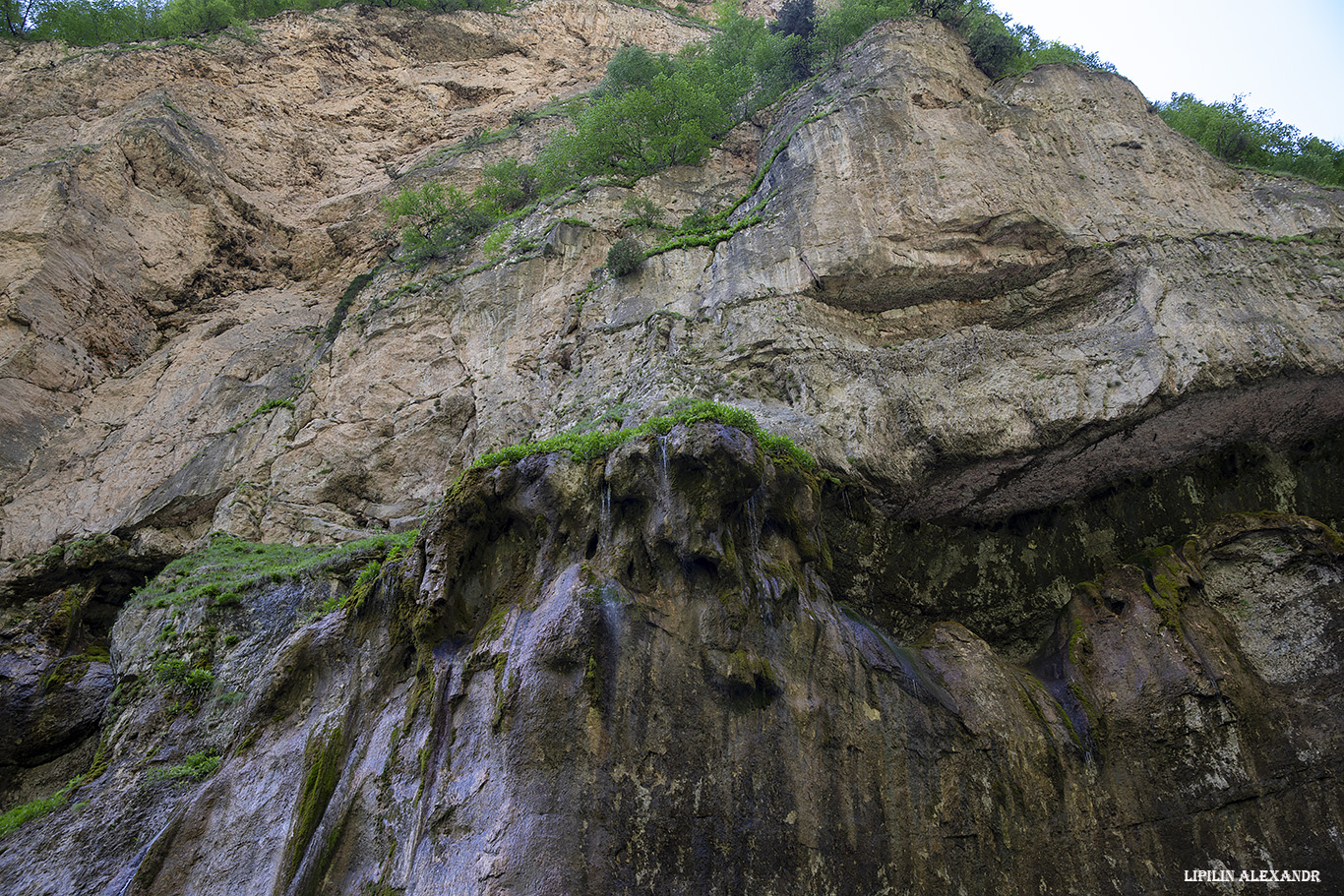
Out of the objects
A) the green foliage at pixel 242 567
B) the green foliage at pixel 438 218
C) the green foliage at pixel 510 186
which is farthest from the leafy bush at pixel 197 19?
the green foliage at pixel 242 567

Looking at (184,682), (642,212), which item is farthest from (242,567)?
(642,212)

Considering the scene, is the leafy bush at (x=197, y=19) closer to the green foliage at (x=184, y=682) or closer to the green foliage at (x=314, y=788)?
the green foliage at (x=184, y=682)

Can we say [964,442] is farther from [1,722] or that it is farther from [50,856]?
[1,722]

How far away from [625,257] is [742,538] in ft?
32.5

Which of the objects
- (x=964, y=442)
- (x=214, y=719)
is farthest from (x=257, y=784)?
(x=964, y=442)

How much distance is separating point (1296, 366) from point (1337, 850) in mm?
7077

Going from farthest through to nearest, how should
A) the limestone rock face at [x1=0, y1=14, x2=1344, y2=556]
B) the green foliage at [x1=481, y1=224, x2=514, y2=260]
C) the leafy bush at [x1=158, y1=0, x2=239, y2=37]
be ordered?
the leafy bush at [x1=158, y1=0, x2=239, y2=37] → the green foliage at [x1=481, y1=224, x2=514, y2=260] → the limestone rock face at [x1=0, y1=14, x2=1344, y2=556]

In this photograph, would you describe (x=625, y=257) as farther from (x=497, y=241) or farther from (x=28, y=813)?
(x=28, y=813)

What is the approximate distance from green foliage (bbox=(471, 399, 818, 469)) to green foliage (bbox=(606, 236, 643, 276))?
8092 mm

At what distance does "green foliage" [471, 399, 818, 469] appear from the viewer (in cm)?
1137

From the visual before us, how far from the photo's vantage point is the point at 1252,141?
77.0ft

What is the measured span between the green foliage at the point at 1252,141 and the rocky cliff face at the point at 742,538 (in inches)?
291

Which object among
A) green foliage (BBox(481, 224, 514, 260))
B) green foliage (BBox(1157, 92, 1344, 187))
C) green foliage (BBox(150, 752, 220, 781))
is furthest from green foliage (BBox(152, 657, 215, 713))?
green foliage (BBox(1157, 92, 1344, 187))

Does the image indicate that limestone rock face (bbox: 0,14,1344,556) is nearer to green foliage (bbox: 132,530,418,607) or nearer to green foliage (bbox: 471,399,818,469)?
green foliage (bbox: 132,530,418,607)
